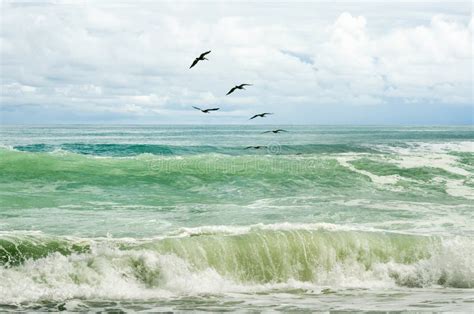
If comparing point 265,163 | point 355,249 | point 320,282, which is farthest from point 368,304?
point 265,163

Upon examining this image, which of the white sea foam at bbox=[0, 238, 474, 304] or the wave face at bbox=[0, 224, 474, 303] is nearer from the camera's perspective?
the white sea foam at bbox=[0, 238, 474, 304]

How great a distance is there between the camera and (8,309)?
8859 millimetres

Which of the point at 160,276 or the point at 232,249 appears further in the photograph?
the point at 232,249

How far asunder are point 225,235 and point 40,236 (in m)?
3.40

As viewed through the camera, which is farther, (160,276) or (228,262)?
(228,262)

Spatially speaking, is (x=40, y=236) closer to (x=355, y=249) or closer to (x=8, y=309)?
(x=8, y=309)

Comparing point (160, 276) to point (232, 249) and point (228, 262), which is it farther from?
point (232, 249)

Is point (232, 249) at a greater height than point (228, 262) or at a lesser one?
greater

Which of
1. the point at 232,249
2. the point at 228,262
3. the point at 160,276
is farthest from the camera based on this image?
the point at 232,249

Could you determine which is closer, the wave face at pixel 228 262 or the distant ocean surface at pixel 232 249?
the distant ocean surface at pixel 232 249

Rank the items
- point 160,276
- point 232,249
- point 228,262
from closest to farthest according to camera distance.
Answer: point 160,276 < point 228,262 < point 232,249

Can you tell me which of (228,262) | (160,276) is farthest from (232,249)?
(160,276)

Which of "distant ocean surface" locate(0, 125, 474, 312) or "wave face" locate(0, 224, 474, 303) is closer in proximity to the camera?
"distant ocean surface" locate(0, 125, 474, 312)

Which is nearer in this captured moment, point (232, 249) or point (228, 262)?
point (228, 262)
